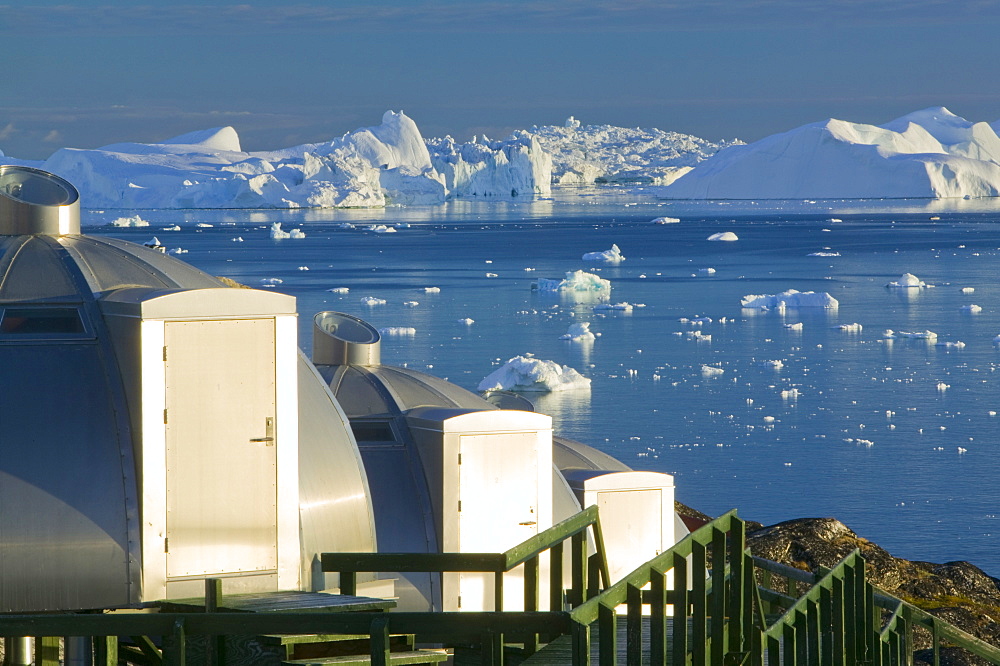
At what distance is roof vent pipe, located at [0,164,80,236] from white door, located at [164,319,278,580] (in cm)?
252

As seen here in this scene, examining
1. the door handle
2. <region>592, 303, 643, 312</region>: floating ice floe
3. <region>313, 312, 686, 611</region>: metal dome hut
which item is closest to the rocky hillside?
<region>313, 312, 686, 611</region>: metal dome hut

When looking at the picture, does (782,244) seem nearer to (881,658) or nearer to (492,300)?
(492,300)

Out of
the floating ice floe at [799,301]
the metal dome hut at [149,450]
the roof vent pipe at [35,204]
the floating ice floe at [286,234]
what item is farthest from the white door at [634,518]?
the floating ice floe at [286,234]

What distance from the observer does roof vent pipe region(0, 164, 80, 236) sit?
10.0 meters

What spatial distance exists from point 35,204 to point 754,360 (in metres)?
37.8

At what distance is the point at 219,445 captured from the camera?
8.13 m

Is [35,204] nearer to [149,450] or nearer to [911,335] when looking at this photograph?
[149,450]

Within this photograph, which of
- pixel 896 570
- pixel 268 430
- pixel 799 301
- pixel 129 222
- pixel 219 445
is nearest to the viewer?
pixel 219 445

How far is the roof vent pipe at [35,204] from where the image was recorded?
10047mm

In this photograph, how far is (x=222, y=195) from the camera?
176 metres

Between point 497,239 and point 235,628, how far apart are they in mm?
123769

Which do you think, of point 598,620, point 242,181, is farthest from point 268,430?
point 242,181

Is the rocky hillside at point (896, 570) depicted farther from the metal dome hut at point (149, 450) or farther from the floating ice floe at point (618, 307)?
the floating ice floe at point (618, 307)

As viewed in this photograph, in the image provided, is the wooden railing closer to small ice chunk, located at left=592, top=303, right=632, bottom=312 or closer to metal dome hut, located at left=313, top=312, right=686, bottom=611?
metal dome hut, located at left=313, top=312, right=686, bottom=611
